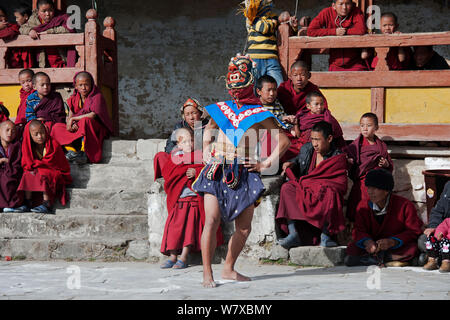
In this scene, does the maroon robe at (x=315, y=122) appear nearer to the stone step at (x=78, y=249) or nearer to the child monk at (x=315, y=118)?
the child monk at (x=315, y=118)

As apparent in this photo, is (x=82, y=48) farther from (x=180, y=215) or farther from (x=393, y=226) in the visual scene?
(x=393, y=226)

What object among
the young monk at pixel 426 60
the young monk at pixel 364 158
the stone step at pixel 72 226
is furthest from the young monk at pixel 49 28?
the young monk at pixel 426 60

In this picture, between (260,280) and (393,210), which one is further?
(393,210)

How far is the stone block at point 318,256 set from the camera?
584 cm

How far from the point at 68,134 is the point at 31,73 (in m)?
1.13

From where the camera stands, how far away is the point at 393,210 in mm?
5930

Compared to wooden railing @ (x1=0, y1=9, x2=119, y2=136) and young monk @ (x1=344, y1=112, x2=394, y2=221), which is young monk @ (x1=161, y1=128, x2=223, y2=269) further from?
wooden railing @ (x1=0, y1=9, x2=119, y2=136)

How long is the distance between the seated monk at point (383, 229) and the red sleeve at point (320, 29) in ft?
7.55

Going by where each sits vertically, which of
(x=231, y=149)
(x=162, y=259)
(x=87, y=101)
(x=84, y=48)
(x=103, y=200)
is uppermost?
(x=84, y=48)

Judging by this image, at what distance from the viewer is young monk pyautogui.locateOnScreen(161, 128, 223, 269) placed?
5.90 m

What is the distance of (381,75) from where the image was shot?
24.6 feet

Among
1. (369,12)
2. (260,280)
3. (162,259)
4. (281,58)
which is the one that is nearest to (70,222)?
(162,259)

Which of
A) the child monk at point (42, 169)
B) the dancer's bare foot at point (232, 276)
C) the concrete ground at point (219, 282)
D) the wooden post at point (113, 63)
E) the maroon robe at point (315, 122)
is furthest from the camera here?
the wooden post at point (113, 63)

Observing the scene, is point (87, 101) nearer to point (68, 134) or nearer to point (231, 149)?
point (68, 134)
